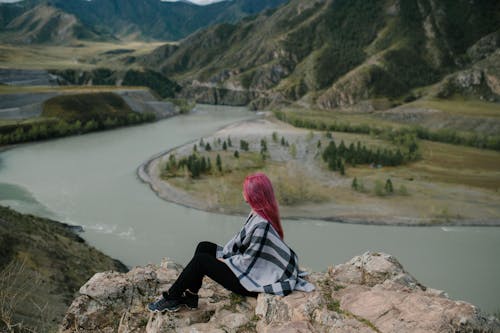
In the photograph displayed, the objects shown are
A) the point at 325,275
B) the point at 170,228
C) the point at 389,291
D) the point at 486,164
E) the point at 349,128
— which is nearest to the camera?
the point at 389,291

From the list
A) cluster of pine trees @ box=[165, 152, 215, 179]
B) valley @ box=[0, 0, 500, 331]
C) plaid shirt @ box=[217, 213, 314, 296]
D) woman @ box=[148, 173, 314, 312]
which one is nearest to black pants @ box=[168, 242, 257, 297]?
woman @ box=[148, 173, 314, 312]

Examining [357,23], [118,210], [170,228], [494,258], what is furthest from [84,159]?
[357,23]

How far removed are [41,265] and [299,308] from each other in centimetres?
1558

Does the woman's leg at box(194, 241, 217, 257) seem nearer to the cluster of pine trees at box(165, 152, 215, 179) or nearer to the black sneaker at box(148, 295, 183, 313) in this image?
the black sneaker at box(148, 295, 183, 313)

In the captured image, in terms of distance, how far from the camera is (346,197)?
3884cm

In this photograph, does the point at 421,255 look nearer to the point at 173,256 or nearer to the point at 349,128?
the point at 173,256

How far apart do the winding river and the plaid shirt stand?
21.2 m

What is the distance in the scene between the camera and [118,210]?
3588cm

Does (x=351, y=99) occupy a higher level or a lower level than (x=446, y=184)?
higher

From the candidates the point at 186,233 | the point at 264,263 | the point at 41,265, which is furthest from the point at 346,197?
the point at 264,263

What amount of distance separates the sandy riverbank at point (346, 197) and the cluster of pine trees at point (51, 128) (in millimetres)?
26787

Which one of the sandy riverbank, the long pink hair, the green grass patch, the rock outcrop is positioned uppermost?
the green grass patch

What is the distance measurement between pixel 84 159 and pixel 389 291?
5660cm

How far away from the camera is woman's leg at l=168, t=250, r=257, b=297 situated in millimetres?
5285
